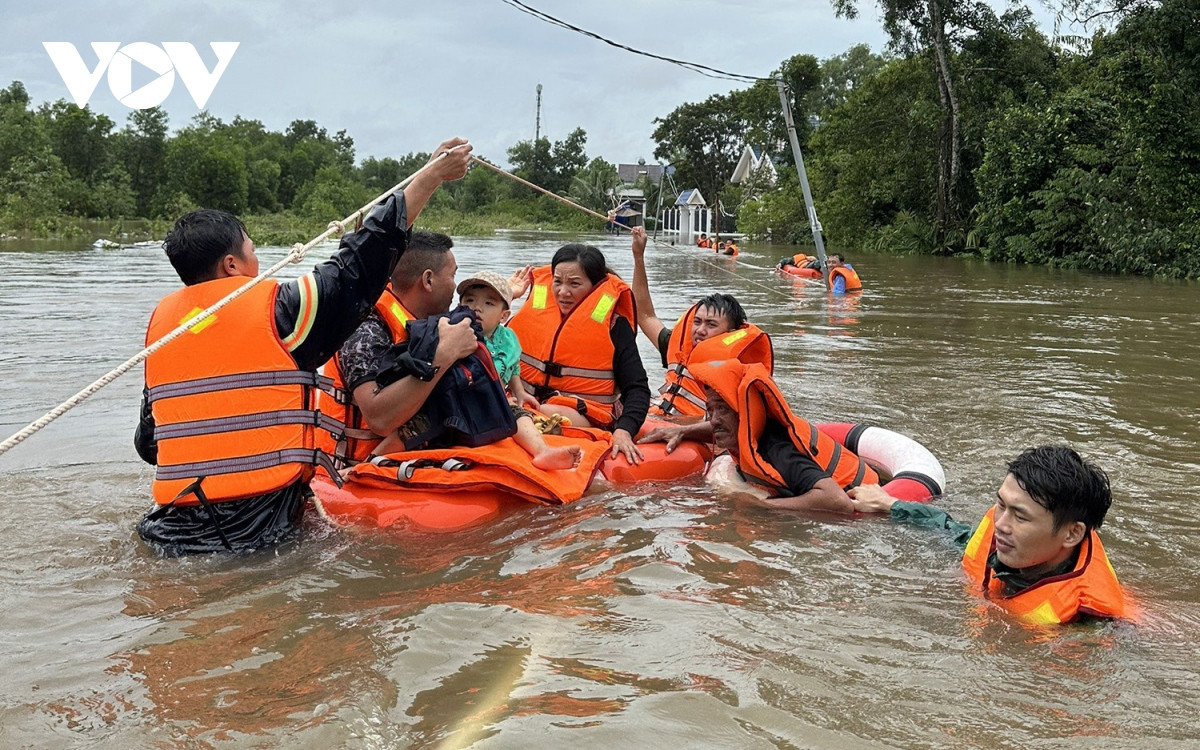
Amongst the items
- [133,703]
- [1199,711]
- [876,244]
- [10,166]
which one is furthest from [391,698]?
[10,166]

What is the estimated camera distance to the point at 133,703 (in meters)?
2.80

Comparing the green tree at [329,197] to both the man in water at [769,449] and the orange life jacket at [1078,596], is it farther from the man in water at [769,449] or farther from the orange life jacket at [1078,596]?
the orange life jacket at [1078,596]

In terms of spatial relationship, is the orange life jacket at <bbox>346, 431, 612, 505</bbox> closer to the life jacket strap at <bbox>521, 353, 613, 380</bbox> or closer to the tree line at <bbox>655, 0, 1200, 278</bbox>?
the life jacket strap at <bbox>521, 353, 613, 380</bbox>

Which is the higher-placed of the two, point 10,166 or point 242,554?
point 10,166

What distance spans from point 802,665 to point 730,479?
2136mm

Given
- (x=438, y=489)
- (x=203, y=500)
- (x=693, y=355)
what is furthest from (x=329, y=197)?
(x=203, y=500)

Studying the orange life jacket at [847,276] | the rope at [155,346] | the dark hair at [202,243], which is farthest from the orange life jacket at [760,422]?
the orange life jacket at [847,276]

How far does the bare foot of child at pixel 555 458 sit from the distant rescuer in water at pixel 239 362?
3.77 feet

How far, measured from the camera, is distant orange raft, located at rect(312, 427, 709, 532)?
4.43 meters

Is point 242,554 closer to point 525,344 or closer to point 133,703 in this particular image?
point 133,703

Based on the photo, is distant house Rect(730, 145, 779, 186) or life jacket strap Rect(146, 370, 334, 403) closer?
life jacket strap Rect(146, 370, 334, 403)

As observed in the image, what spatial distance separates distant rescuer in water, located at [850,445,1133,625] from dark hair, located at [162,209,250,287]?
2930mm

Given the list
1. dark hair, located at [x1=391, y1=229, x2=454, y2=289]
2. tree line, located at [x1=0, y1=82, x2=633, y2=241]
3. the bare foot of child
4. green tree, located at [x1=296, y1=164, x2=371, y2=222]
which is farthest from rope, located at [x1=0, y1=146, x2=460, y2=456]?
green tree, located at [x1=296, y1=164, x2=371, y2=222]

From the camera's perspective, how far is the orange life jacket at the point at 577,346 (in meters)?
5.97
